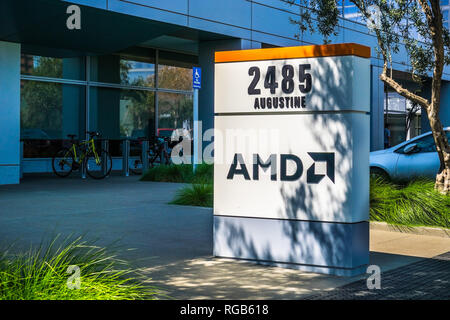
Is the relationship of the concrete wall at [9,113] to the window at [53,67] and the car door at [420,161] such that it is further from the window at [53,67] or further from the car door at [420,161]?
the car door at [420,161]

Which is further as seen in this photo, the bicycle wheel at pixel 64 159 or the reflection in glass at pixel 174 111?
the reflection in glass at pixel 174 111

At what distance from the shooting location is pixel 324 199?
6.43 m

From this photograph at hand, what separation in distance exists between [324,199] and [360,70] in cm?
129

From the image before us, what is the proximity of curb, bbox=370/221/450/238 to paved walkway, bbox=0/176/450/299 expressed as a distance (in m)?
0.13

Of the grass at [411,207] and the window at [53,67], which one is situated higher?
the window at [53,67]

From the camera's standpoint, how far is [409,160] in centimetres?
1291

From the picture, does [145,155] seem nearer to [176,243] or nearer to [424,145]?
[424,145]

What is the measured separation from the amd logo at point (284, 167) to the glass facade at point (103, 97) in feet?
48.0

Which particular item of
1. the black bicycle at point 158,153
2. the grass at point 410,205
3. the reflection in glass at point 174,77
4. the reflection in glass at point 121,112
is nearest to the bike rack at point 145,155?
the black bicycle at point 158,153

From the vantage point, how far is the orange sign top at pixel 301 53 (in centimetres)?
634

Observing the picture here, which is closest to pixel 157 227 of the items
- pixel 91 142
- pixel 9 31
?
pixel 9 31

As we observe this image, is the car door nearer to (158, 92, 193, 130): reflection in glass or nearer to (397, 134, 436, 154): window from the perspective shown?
(397, 134, 436, 154): window

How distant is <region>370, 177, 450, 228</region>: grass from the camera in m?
9.48
